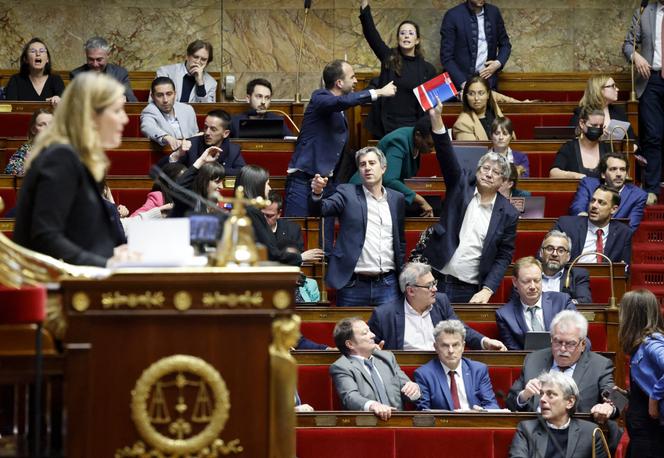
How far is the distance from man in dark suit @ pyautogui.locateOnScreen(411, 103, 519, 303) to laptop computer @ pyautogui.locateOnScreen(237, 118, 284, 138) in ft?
6.45

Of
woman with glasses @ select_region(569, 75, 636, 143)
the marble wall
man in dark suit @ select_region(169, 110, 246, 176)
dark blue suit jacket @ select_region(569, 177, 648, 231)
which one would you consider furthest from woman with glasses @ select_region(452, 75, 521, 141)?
the marble wall

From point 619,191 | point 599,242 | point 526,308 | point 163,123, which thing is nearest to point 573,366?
point 526,308

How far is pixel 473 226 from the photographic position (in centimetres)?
640

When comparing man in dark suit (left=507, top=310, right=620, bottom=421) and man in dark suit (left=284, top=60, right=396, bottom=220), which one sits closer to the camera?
man in dark suit (left=507, top=310, right=620, bottom=421)

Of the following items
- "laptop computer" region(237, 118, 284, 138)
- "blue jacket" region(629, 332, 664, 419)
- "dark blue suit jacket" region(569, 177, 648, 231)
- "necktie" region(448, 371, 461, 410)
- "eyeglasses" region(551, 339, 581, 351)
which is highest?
"laptop computer" region(237, 118, 284, 138)

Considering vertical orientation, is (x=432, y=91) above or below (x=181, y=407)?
above

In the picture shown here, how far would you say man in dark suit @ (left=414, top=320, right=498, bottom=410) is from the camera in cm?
534

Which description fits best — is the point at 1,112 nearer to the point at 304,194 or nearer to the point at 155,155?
the point at 155,155

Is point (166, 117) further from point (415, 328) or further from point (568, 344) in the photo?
point (568, 344)

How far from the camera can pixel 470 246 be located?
637cm

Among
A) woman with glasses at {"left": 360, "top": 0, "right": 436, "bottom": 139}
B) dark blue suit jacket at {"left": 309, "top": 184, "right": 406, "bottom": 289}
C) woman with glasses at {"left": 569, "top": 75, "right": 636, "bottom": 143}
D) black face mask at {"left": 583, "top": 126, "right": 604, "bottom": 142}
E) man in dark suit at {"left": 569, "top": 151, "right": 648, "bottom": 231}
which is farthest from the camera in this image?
woman with glasses at {"left": 360, "top": 0, "right": 436, "bottom": 139}

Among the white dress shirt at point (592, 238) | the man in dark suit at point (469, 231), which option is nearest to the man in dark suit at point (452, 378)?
the man in dark suit at point (469, 231)

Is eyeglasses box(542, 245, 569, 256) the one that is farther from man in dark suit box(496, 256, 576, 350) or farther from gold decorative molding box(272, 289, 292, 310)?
gold decorative molding box(272, 289, 292, 310)

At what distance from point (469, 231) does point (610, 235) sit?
95 cm
